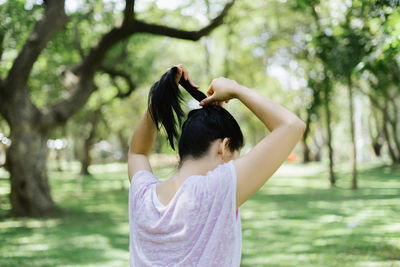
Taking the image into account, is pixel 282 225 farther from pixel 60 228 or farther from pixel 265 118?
pixel 265 118

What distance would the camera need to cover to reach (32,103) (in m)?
11.4

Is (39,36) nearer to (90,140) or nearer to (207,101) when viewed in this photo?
(207,101)

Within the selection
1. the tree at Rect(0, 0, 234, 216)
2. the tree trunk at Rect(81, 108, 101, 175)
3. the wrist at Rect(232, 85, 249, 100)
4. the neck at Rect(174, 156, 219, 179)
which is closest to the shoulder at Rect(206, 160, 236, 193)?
the neck at Rect(174, 156, 219, 179)

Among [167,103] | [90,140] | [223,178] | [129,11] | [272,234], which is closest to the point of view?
[223,178]

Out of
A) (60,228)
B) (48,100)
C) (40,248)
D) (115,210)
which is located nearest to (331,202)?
(115,210)

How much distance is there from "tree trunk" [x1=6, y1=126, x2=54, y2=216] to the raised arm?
33.6 ft

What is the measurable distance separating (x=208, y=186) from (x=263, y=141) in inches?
10.4

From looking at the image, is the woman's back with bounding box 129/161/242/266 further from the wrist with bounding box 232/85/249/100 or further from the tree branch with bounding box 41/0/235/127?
the tree branch with bounding box 41/0/235/127

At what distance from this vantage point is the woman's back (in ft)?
5.03

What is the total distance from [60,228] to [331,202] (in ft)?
25.8

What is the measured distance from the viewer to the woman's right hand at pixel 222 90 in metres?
1.74

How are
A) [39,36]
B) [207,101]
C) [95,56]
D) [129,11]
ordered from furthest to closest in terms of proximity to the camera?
1. [95,56]
2. [39,36]
3. [129,11]
4. [207,101]

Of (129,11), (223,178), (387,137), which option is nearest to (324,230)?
(129,11)

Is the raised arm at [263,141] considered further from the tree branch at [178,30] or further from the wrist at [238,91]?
the tree branch at [178,30]
